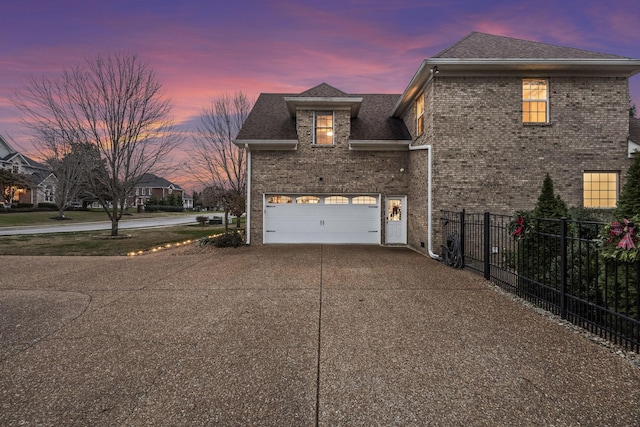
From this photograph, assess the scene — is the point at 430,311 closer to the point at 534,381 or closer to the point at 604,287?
the point at 534,381

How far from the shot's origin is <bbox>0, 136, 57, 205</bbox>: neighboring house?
36453 millimetres

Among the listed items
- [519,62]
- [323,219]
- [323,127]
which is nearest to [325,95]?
[323,127]

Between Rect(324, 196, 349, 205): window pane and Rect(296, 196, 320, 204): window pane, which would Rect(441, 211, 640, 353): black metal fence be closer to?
Rect(324, 196, 349, 205): window pane

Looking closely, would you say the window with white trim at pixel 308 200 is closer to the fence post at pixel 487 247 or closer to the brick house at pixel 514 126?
the brick house at pixel 514 126

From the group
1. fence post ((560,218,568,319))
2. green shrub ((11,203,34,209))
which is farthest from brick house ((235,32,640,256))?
green shrub ((11,203,34,209))

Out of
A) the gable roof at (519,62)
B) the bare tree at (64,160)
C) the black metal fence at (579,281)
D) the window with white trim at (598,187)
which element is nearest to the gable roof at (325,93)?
the gable roof at (519,62)

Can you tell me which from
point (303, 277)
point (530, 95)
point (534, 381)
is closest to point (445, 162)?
point (530, 95)

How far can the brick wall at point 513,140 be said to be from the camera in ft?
31.2

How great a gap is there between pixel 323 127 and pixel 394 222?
5135 mm

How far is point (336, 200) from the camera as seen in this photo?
Result: 12.6 m

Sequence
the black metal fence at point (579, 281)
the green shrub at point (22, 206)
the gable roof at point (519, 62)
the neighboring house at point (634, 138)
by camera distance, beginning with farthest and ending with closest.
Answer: the green shrub at point (22, 206), the neighboring house at point (634, 138), the gable roof at point (519, 62), the black metal fence at point (579, 281)

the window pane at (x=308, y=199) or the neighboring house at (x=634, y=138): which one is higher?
the neighboring house at (x=634, y=138)

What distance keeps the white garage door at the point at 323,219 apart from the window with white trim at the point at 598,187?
703 centimetres

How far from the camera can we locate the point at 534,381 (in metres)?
2.77
